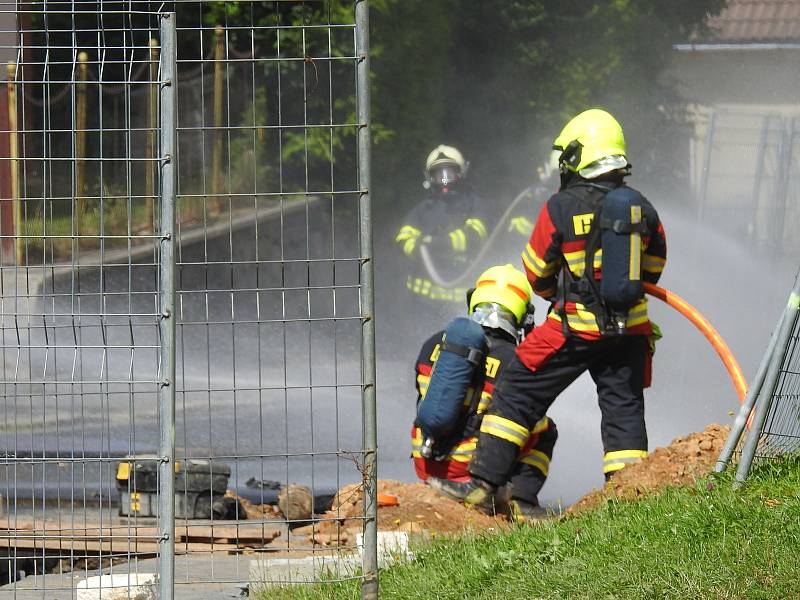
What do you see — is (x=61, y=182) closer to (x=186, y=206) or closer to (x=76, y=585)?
(x=186, y=206)

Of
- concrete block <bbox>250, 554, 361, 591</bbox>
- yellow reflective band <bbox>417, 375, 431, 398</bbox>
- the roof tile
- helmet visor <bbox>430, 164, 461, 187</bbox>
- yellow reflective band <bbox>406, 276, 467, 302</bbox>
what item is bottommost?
concrete block <bbox>250, 554, 361, 591</bbox>

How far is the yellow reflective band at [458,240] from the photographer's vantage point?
11844mm

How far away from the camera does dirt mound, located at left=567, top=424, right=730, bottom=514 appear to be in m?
5.61

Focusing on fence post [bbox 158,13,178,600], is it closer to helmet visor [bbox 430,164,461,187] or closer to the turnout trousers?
the turnout trousers

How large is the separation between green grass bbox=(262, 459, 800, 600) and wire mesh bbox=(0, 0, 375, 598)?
42 cm

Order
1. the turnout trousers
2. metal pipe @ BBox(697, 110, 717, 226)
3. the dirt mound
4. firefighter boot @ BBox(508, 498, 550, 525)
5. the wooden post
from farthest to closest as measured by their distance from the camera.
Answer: metal pipe @ BBox(697, 110, 717, 226) < firefighter boot @ BBox(508, 498, 550, 525) < the turnout trousers < the dirt mound < the wooden post

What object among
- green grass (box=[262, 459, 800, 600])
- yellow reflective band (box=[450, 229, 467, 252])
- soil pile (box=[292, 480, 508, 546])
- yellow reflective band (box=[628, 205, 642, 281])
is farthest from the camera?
yellow reflective band (box=[450, 229, 467, 252])

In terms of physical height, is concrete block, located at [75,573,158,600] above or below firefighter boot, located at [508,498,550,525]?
above

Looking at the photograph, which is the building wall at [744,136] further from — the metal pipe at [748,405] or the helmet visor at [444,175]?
the metal pipe at [748,405]

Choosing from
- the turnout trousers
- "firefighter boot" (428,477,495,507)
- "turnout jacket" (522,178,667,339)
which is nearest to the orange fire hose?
"turnout jacket" (522,178,667,339)

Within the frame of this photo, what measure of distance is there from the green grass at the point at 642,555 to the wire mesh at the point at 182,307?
1.37 ft

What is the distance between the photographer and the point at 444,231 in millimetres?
11820

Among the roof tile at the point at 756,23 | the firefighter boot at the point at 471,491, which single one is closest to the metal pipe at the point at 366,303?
the firefighter boot at the point at 471,491

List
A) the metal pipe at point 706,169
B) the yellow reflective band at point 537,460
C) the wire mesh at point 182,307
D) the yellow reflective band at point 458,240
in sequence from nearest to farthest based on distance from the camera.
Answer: the wire mesh at point 182,307 < the yellow reflective band at point 537,460 < the yellow reflective band at point 458,240 < the metal pipe at point 706,169
